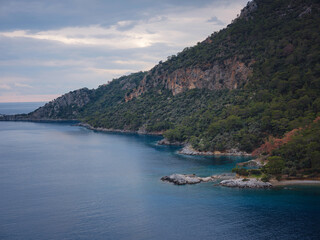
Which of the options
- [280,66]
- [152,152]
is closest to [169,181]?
[152,152]

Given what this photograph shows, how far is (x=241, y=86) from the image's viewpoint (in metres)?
121

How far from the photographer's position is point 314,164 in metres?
61.6

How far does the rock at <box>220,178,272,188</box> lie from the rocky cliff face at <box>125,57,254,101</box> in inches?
2598

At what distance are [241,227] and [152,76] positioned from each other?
463 feet

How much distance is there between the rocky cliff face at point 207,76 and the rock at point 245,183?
6599cm

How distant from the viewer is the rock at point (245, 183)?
5914cm

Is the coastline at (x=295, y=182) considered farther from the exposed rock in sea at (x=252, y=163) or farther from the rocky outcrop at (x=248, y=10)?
the rocky outcrop at (x=248, y=10)

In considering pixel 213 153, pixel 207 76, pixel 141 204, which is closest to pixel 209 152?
pixel 213 153

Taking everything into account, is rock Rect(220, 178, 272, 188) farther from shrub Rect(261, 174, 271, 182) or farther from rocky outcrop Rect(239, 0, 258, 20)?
rocky outcrop Rect(239, 0, 258, 20)

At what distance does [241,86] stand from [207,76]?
21.9m

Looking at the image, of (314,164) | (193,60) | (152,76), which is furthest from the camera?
(152,76)

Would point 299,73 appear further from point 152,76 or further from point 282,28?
point 152,76

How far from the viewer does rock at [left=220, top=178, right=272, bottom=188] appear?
2328 inches

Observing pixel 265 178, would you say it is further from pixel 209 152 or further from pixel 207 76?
pixel 207 76
